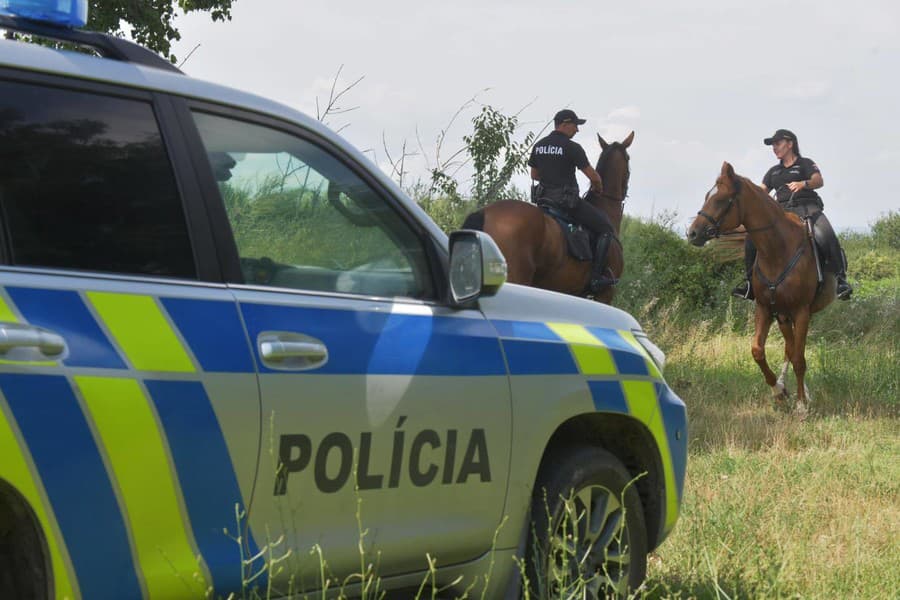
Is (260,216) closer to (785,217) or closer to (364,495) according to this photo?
(364,495)

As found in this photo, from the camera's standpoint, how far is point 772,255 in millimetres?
15312

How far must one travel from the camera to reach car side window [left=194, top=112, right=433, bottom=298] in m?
3.79

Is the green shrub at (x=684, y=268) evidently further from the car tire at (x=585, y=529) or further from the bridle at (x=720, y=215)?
the car tire at (x=585, y=529)

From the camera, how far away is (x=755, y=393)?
1530cm

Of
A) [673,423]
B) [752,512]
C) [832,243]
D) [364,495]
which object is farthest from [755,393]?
[364,495]

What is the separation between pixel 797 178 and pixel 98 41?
13.4 metres

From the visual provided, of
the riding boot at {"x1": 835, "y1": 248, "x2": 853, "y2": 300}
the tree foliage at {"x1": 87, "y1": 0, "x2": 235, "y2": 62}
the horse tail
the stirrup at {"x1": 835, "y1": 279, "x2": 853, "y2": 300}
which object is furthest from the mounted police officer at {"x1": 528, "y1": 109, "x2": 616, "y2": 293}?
the tree foliage at {"x1": 87, "y1": 0, "x2": 235, "y2": 62}

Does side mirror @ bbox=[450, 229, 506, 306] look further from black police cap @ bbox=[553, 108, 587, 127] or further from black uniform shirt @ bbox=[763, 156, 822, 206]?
black uniform shirt @ bbox=[763, 156, 822, 206]

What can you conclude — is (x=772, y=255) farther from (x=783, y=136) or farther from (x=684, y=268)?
(x=684, y=268)

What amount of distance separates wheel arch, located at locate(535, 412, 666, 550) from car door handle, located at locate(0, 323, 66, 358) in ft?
7.33

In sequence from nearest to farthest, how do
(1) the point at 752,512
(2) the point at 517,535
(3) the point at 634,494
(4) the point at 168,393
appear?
(4) the point at 168,393 → (2) the point at 517,535 → (3) the point at 634,494 → (1) the point at 752,512

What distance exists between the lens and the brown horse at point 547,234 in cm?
1333

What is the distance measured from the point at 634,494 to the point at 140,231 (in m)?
2.35

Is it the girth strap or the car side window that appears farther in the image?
the girth strap
